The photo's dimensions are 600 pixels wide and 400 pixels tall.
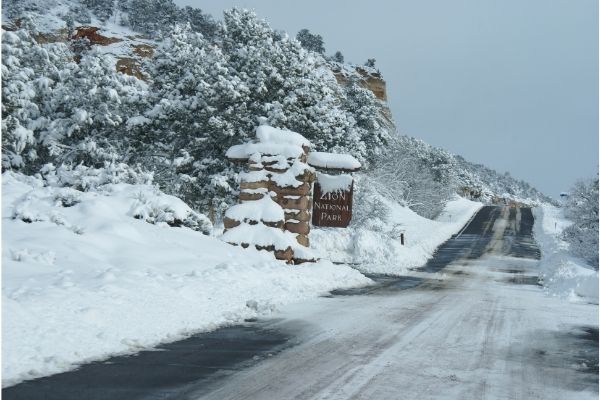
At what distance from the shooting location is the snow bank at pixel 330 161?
16.3 meters

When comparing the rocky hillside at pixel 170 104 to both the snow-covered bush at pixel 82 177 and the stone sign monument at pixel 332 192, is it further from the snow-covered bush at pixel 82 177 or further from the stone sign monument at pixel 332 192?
the stone sign monument at pixel 332 192

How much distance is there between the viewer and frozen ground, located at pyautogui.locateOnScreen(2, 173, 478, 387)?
576cm

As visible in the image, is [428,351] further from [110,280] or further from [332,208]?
[332,208]

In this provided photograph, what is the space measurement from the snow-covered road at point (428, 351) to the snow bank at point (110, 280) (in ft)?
4.31

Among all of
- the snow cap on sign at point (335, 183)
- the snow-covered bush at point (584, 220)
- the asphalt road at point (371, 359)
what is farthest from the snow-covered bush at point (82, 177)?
the snow-covered bush at point (584, 220)

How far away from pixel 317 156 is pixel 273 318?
8.74m

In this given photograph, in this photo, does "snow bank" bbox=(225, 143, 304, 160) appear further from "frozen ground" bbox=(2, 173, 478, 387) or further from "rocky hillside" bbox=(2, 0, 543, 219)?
"rocky hillside" bbox=(2, 0, 543, 219)

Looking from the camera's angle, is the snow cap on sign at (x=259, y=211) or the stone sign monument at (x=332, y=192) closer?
the snow cap on sign at (x=259, y=211)

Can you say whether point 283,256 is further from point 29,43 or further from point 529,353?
point 29,43

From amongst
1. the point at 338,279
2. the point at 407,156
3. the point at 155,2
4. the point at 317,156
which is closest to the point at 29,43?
the point at 317,156

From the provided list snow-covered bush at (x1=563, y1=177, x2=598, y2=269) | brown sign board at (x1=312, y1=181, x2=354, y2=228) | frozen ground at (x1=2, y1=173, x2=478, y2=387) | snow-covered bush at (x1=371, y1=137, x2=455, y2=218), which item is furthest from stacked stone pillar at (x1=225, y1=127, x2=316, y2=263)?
snow-covered bush at (x1=371, y1=137, x2=455, y2=218)

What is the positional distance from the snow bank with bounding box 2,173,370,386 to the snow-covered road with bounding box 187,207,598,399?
1.31 metres

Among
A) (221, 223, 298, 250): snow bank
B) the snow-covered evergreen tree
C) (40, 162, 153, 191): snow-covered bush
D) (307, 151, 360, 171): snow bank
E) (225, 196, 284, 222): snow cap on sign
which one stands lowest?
(221, 223, 298, 250): snow bank

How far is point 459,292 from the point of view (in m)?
13.8
